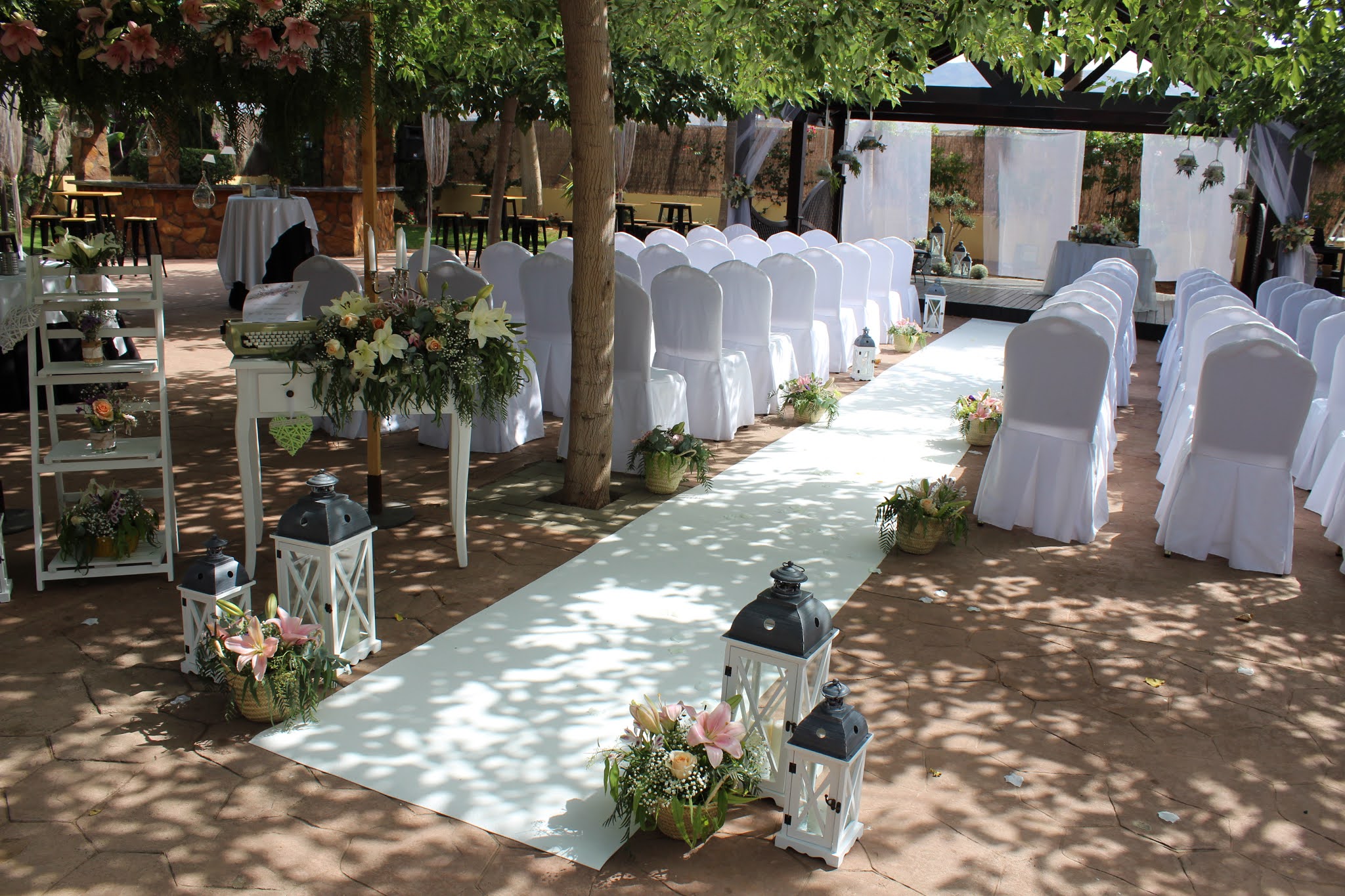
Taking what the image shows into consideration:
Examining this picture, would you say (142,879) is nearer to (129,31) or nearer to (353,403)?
(353,403)

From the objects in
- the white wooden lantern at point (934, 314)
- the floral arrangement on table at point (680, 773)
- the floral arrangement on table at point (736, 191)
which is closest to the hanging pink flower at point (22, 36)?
the floral arrangement on table at point (680, 773)

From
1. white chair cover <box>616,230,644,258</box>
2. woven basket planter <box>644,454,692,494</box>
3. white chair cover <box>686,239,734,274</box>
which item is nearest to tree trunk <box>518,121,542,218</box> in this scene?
white chair cover <box>616,230,644,258</box>

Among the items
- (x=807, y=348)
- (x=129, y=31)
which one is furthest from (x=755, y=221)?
(x=129, y=31)

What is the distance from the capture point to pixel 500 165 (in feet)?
33.9

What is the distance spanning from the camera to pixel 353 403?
13.2 feet

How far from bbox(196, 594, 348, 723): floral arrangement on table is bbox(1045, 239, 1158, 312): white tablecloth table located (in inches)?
459

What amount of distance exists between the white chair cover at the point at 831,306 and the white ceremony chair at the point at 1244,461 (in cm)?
446

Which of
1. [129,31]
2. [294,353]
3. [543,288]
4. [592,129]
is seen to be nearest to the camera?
[294,353]

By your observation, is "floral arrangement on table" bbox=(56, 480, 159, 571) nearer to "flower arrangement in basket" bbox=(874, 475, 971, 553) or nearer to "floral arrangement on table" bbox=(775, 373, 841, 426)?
"flower arrangement in basket" bbox=(874, 475, 971, 553)

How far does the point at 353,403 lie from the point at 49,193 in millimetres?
12781

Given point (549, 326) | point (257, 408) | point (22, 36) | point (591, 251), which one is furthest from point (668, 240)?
point (257, 408)

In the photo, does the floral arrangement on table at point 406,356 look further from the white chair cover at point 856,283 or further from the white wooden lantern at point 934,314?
the white wooden lantern at point 934,314

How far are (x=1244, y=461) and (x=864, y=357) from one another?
4.32m

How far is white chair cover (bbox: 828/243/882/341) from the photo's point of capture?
9945 mm
